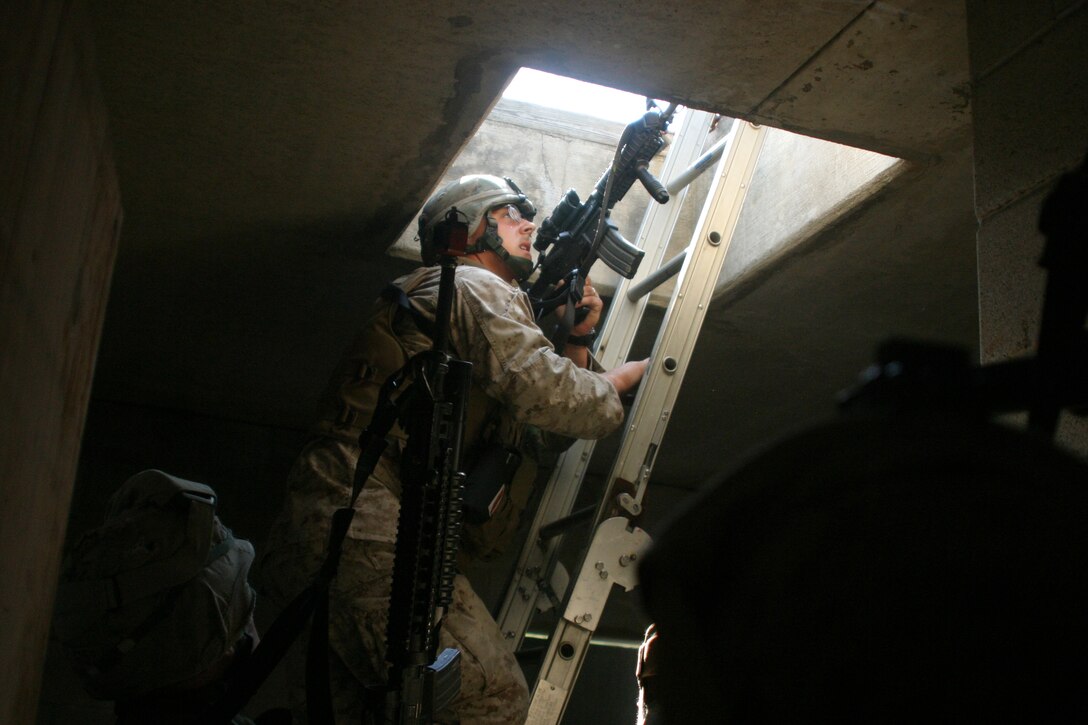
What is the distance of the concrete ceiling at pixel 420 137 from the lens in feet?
6.54

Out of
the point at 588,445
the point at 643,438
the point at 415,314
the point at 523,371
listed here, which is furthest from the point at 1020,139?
the point at 588,445

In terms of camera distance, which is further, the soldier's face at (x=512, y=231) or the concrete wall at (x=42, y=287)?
the soldier's face at (x=512, y=231)

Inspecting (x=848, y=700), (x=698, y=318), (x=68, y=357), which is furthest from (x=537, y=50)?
(x=848, y=700)

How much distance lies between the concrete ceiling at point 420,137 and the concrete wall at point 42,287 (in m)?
0.50

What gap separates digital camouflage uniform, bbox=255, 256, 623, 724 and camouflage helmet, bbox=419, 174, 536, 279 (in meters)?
0.26

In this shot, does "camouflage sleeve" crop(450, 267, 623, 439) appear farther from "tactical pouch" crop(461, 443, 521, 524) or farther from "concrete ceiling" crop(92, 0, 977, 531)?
→ "concrete ceiling" crop(92, 0, 977, 531)

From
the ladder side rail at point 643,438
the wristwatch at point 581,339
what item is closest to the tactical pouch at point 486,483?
the ladder side rail at point 643,438

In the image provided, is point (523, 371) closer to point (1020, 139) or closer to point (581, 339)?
point (581, 339)

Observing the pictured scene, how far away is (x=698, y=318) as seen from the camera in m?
2.73

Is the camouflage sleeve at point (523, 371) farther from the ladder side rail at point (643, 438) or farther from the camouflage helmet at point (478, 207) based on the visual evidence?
the camouflage helmet at point (478, 207)

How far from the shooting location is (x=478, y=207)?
289cm

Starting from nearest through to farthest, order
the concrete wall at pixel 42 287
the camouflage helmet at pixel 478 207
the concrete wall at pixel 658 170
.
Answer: the concrete wall at pixel 42 287 < the camouflage helmet at pixel 478 207 < the concrete wall at pixel 658 170

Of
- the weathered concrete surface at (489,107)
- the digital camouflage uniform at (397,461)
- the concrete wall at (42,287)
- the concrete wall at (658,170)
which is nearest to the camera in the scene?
the concrete wall at (42,287)

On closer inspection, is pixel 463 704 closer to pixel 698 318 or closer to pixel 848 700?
pixel 698 318
